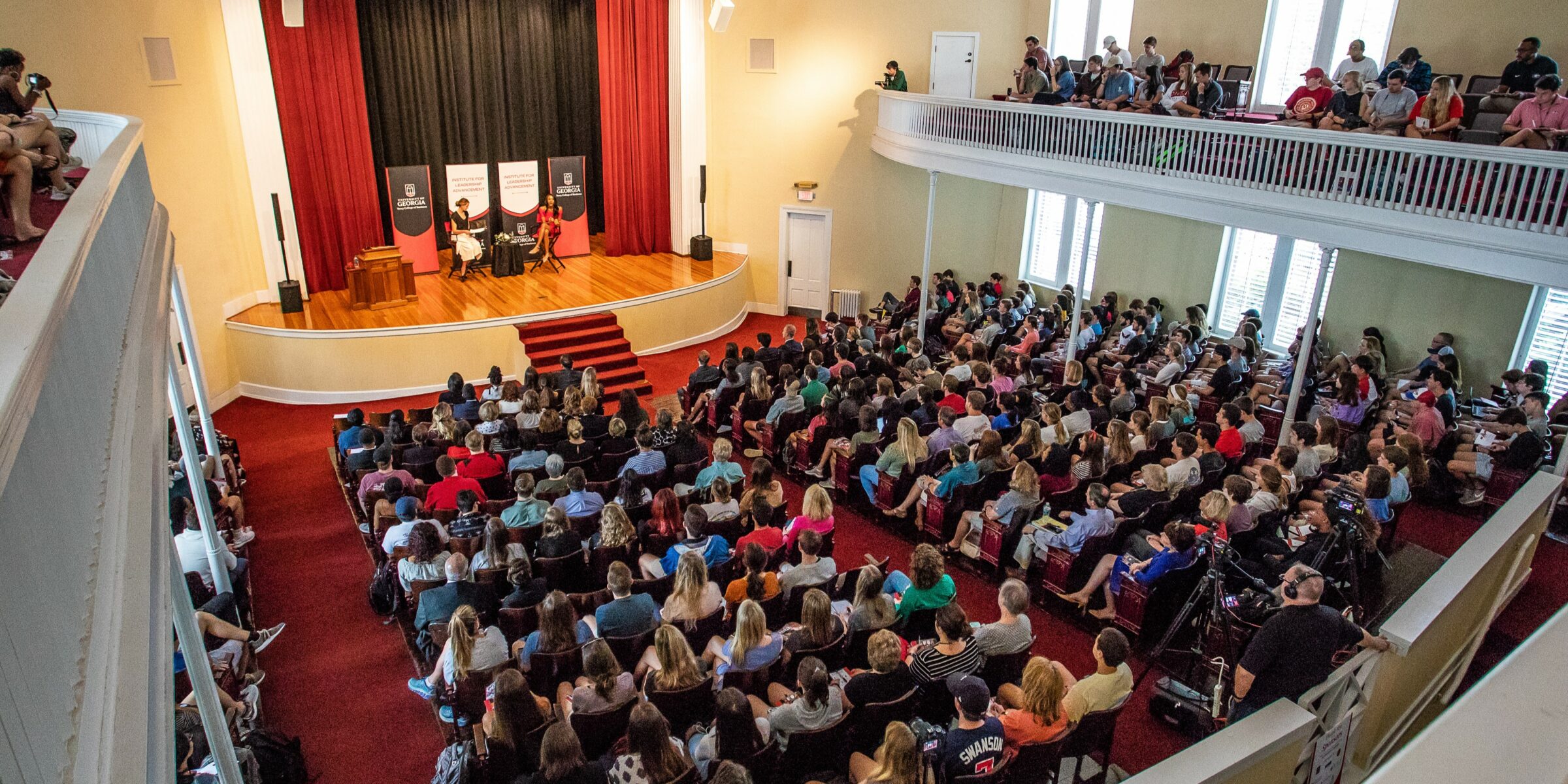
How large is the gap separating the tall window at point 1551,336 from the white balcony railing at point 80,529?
40.8 feet

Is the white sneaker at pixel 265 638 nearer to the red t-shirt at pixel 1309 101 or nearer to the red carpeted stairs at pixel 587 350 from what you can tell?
the red carpeted stairs at pixel 587 350

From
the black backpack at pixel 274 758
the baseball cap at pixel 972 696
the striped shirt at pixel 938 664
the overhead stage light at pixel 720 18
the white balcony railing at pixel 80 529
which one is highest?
the overhead stage light at pixel 720 18

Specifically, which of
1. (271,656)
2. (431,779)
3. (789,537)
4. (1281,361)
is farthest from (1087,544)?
(1281,361)

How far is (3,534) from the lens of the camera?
1.67 meters

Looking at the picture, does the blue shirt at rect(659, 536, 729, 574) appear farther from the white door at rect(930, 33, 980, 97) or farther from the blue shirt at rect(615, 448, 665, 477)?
the white door at rect(930, 33, 980, 97)

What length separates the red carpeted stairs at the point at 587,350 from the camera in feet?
41.6

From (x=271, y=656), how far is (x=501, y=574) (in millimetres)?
2141

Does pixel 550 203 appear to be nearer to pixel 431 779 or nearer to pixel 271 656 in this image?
pixel 271 656

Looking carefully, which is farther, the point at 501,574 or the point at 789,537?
the point at 789,537

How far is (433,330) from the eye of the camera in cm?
1231

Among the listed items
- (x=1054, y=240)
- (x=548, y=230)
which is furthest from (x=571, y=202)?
(x=1054, y=240)

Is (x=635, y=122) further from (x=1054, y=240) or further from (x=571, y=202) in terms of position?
(x=1054, y=240)

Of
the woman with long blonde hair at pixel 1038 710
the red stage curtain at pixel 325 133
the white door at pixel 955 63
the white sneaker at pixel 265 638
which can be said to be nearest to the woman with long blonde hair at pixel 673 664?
the woman with long blonde hair at pixel 1038 710

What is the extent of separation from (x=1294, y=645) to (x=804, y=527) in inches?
121
